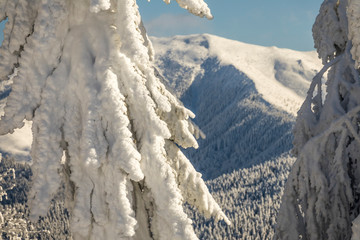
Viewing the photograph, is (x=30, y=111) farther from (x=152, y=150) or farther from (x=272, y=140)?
(x=272, y=140)

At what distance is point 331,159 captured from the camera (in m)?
6.08

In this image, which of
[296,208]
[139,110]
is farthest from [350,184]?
[139,110]

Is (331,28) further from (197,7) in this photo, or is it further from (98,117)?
(98,117)

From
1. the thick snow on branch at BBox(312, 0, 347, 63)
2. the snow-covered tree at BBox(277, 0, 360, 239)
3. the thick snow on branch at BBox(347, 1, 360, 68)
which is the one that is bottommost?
the snow-covered tree at BBox(277, 0, 360, 239)

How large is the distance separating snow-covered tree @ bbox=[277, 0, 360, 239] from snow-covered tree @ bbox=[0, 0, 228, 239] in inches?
85.2

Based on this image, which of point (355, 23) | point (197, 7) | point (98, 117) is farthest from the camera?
point (197, 7)

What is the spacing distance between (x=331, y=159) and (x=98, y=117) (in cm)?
343

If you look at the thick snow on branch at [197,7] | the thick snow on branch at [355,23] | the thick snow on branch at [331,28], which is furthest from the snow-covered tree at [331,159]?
the thick snow on branch at [197,7]

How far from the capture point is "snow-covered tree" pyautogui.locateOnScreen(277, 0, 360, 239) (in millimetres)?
5871

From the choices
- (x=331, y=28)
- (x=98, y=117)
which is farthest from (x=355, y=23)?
(x=331, y=28)

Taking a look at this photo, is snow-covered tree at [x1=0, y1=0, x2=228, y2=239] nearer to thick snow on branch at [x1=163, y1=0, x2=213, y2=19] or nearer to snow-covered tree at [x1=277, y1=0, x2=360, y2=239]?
thick snow on branch at [x1=163, y1=0, x2=213, y2=19]

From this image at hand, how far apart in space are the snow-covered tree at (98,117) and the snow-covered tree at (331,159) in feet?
7.10

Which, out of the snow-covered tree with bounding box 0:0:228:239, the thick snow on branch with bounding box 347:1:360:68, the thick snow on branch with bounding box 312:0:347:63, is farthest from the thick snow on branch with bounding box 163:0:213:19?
the thick snow on branch with bounding box 312:0:347:63

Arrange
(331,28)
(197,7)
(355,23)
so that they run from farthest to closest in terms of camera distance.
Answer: (331,28) < (197,7) < (355,23)
